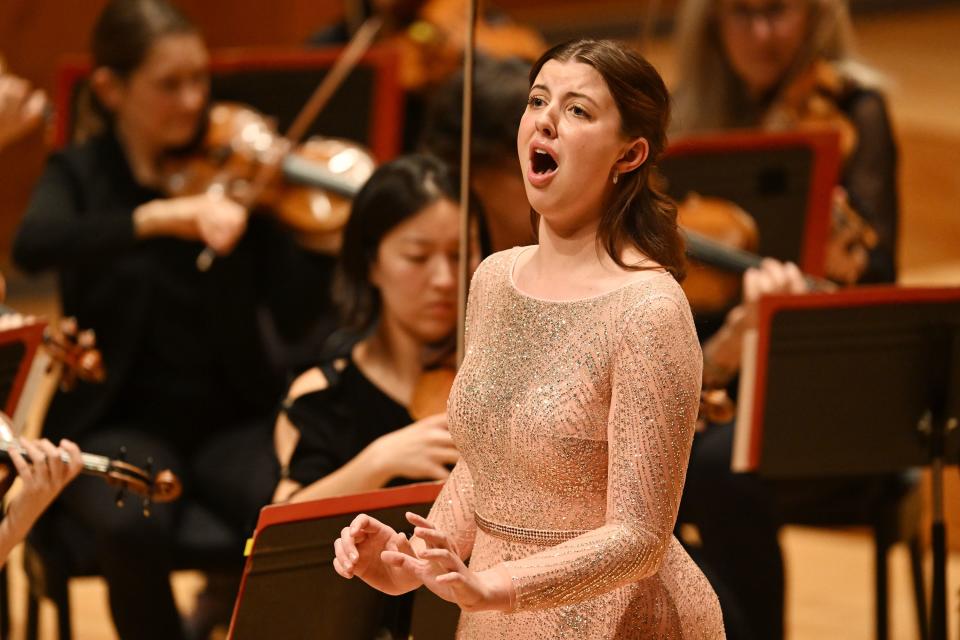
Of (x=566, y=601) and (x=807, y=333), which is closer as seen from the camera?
(x=566, y=601)

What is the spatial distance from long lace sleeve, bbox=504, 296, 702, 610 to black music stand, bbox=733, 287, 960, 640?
849mm

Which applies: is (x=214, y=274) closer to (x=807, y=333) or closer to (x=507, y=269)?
(x=807, y=333)

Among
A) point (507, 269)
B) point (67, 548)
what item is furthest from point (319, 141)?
point (507, 269)

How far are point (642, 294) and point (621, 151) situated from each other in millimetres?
124

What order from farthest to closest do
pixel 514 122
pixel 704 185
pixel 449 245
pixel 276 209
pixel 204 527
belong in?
1. pixel 276 209
2. pixel 704 185
3. pixel 204 527
4. pixel 514 122
5. pixel 449 245

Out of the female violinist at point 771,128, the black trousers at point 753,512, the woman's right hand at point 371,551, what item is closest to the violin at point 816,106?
the female violinist at point 771,128

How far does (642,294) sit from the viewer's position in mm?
1184

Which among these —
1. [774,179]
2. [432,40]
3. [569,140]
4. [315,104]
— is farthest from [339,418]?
[432,40]

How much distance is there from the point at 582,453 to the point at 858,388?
980mm

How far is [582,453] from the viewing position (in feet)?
3.96

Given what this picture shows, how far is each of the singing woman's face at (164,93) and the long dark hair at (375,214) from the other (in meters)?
0.78

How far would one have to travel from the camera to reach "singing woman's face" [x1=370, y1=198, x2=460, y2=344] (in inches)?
79.1

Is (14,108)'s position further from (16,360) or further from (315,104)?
(16,360)

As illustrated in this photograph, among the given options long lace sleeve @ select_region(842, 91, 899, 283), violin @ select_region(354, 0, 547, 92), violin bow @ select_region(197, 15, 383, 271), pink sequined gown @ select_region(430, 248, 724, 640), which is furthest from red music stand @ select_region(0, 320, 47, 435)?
long lace sleeve @ select_region(842, 91, 899, 283)
